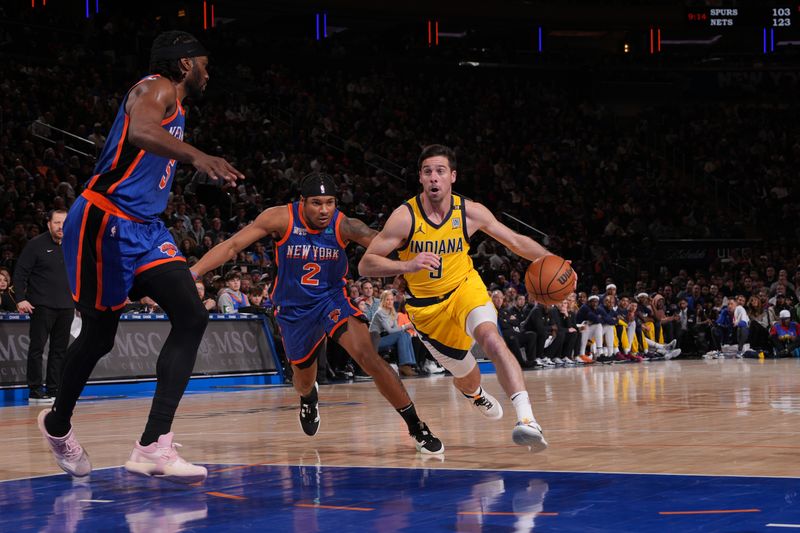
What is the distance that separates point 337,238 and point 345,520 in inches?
132

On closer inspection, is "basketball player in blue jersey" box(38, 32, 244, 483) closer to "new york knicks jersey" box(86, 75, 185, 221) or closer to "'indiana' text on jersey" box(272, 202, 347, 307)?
"new york knicks jersey" box(86, 75, 185, 221)

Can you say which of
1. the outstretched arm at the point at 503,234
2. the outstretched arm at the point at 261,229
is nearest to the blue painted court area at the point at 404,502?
the outstretched arm at the point at 503,234

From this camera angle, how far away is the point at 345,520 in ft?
13.8

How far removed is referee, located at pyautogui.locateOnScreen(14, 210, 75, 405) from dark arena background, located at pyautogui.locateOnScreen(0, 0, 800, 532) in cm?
37

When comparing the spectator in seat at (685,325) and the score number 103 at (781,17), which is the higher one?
the score number 103 at (781,17)

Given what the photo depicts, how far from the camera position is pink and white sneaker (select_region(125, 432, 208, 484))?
511cm

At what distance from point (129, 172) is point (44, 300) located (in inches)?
282

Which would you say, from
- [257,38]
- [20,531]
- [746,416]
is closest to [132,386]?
[746,416]

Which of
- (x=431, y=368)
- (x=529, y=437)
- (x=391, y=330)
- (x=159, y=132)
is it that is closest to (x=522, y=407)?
(x=529, y=437)

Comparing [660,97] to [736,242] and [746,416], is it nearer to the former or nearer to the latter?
[736,242]

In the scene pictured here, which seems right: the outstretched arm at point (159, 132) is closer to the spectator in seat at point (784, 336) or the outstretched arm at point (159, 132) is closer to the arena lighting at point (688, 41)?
the spectator in seat at point (784, 336)

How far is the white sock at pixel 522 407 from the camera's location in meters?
6.00

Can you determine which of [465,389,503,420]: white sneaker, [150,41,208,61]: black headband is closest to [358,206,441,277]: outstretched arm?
[465,389,503,420]: white sneaker

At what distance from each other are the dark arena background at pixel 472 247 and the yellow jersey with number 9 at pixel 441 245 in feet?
1.93
